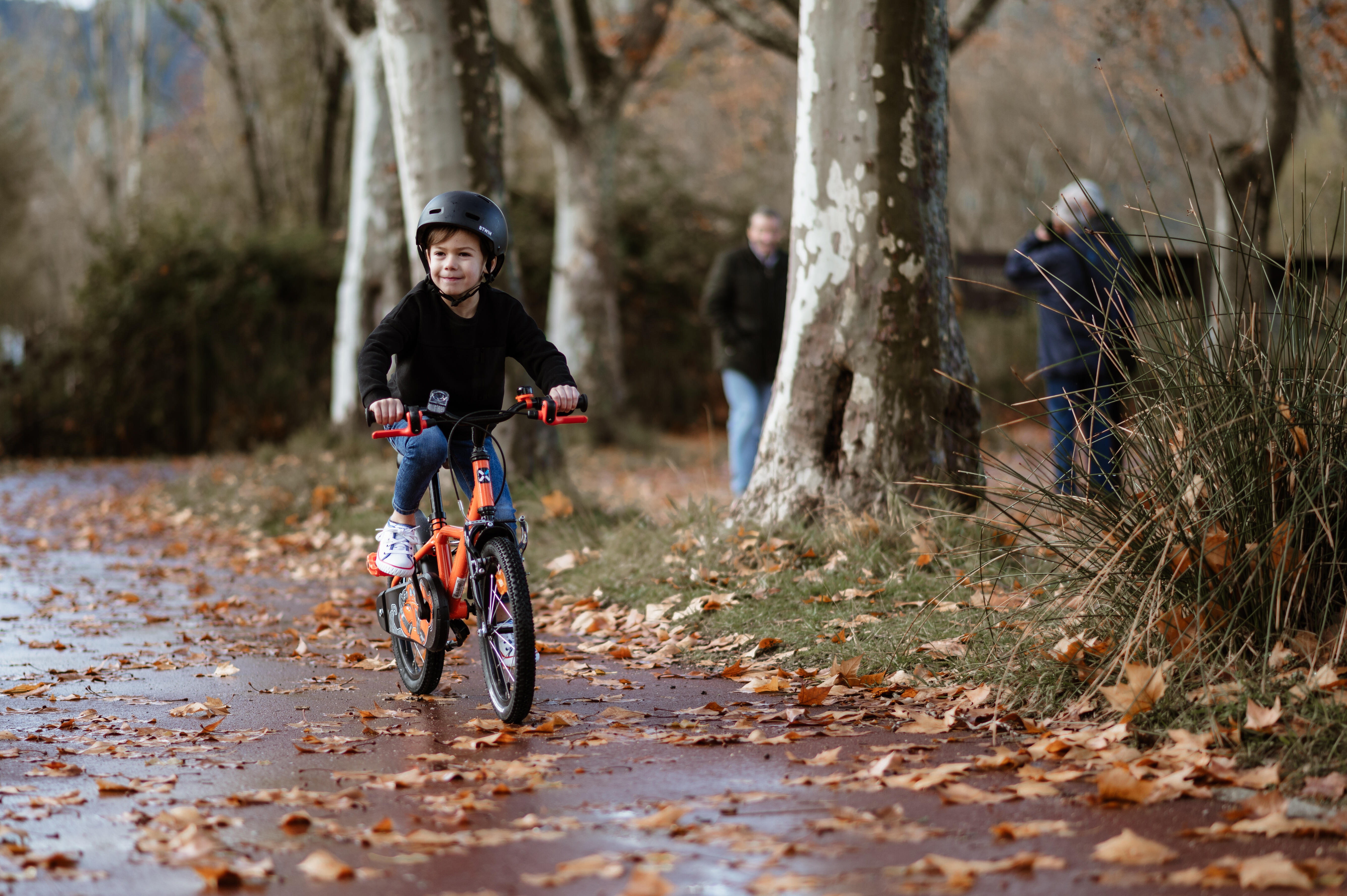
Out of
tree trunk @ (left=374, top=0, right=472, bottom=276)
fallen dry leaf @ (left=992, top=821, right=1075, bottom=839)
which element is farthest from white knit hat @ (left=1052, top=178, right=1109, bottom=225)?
tree trunk @ (left=374, top=0, right=472, bottom=276)

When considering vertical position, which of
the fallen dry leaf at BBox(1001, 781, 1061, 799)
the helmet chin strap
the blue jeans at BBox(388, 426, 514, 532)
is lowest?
the fallen dry leaf at BBox(1001, 781, 1061, 799)

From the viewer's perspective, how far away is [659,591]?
22.4 ft

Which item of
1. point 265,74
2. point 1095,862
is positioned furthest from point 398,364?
point 265,74

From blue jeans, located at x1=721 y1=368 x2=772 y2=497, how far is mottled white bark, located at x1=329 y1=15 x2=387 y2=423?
596cm

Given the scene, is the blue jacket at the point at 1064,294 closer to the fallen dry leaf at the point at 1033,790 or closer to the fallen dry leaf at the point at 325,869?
the fallen dry leaf at the point at 1033,790

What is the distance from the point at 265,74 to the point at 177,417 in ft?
38.4

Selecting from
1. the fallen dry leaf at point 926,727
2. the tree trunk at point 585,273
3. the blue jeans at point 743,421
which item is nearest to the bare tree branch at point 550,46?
the tree trunk at point 585,273

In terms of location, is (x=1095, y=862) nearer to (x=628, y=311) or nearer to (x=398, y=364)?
(x=398, y=364)

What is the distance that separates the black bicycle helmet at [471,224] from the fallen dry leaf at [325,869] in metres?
2.36

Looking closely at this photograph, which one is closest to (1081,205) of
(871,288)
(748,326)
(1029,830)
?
(871,288)

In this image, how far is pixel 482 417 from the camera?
4.83 metres

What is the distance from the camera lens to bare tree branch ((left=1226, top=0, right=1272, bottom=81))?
46.4 ft

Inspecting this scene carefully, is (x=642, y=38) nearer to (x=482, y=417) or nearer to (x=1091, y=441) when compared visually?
(x=482, y=417)

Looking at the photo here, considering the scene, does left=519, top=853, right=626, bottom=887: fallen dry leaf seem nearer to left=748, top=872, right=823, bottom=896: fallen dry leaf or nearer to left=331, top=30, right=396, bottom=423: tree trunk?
left=748, top=872, right=823, bottom=896: fallen dry leaf
